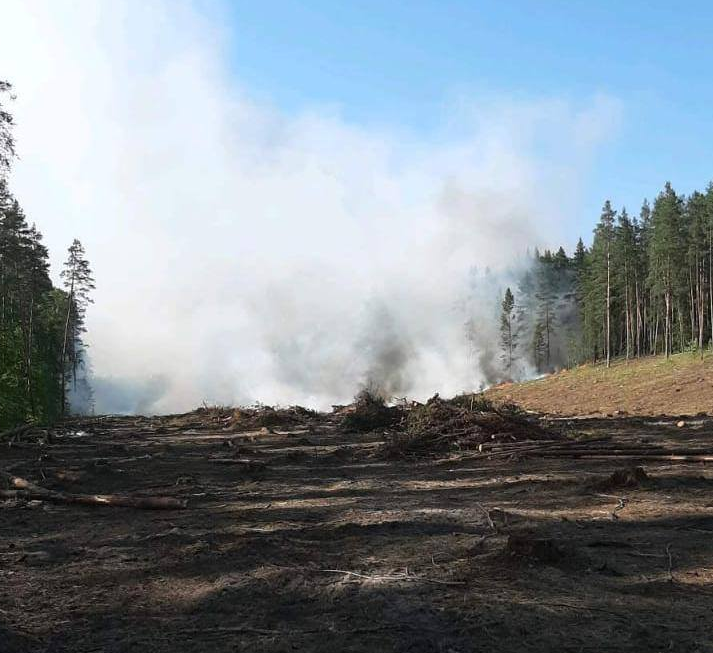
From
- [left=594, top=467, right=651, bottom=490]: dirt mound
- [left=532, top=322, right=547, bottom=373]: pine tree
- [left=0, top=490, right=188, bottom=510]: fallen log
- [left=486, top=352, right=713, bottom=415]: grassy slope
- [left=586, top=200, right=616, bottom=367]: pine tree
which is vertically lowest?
[left=0, top=490, right=188, bottom=510]: fallen log

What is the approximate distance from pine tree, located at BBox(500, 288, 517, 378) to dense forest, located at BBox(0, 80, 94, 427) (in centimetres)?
5568

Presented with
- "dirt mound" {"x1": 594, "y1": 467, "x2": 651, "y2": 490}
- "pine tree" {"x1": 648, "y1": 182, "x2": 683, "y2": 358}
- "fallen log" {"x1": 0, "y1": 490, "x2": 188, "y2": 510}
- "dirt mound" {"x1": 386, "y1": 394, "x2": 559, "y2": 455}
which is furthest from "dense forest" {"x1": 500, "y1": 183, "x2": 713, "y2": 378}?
"fallen log" {"x1": 0, "y1": 490, "x2": 188, "y2": 510}

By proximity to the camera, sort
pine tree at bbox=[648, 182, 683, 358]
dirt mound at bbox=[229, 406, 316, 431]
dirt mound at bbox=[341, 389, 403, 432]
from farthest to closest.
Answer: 1. pine tree at bbox=[648, 182, 683, 358]
2. dirt mound at bbox=[229, 406, 316, 431]
3. dirt mound at bbox=[341, 389, 403, 432]

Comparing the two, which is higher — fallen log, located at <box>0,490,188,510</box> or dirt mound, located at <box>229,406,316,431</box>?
dirt mound, located at <box>229,406,316,431</box>

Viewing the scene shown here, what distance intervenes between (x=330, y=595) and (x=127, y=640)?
1.61m

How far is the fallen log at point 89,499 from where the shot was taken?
9.12 m

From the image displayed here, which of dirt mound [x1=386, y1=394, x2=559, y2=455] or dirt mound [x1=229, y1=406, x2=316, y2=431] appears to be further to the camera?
dirt mound [x1=229, y1=406, x2=316, y2=431]

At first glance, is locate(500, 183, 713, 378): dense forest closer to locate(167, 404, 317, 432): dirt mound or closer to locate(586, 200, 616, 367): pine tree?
locate(586, 200, 616, 367): pine tree

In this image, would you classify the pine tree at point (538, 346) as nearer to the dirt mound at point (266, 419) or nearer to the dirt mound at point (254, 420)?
the dirt mound at point (254, 420)

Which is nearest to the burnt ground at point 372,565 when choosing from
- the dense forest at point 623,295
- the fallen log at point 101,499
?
the fallen log at point 101,499

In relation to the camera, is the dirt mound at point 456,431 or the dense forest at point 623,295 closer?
the dirt mound at point 456,431

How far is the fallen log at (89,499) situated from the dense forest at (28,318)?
1244 cm

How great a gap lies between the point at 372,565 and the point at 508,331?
8384cm

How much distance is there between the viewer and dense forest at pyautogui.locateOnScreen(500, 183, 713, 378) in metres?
58.0
